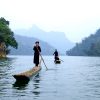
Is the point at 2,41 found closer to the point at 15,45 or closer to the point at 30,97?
the point at 15,45

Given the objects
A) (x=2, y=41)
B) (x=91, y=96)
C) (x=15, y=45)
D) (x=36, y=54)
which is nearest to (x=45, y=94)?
(x=91, y=96)

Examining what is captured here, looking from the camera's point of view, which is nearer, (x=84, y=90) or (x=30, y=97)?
(x=30, y=97)

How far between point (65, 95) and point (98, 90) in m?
2.83

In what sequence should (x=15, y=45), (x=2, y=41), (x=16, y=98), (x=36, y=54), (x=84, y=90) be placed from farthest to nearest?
(x=15, y=45)
(x=2, y=41)
(x=36, y=54)
(x=84, y=90)
(x=16, y=98)

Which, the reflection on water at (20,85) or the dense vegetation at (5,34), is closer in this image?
the reflection on water at (20,85)

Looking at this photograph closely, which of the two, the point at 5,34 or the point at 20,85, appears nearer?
the point at 20,85

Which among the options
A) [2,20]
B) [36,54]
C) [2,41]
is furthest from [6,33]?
[36,54]

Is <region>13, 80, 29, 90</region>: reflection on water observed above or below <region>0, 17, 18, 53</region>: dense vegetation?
below

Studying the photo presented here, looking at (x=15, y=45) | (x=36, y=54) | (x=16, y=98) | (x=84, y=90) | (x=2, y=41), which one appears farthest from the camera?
(x=15, y=45)

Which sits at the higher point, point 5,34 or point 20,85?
point 5,34

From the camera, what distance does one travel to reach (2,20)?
5044 inches

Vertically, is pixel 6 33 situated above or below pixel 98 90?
above

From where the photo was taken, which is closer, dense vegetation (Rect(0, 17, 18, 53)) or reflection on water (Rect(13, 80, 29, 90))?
reflection on water (Rect(13, 80, 29, 90))

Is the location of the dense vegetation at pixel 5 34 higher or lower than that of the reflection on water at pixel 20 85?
higher
